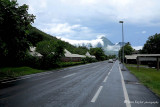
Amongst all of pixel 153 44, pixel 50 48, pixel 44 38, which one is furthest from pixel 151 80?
pixel 44 38

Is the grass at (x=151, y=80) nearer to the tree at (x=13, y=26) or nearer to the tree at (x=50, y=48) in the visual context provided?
the tree at (x=13, y=26)

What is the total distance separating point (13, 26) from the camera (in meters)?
14.8

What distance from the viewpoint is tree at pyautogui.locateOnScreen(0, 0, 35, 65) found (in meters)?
14.4

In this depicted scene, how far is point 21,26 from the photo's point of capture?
15758 mm

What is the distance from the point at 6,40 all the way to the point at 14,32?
1186 mm

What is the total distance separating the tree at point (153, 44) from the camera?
5641 cm

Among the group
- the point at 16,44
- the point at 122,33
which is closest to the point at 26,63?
the point at 16,44

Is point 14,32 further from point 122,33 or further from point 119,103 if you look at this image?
point 122,33

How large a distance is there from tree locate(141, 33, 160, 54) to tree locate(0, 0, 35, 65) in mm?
53433

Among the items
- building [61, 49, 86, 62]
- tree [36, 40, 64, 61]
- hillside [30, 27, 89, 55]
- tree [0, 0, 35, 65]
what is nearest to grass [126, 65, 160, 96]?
tree [0, 0, 35, 65]

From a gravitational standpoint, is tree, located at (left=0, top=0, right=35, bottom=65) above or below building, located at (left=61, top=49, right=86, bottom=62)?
above

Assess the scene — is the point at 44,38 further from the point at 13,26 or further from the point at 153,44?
the point at 13,26

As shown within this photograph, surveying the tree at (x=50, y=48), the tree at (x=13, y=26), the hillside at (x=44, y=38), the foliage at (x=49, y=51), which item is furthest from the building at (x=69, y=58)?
the tree at (x=13, y=26)

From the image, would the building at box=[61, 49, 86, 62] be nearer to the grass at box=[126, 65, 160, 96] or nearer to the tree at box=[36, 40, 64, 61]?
the tree at box=[36, 40, 64, 61]
